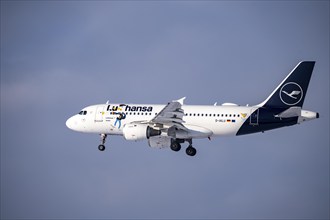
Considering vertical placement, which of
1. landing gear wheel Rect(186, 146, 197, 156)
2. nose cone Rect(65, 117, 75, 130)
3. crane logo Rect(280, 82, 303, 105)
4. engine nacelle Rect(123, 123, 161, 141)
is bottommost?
landing gear wheel Rect(186, 146, 197, 156)

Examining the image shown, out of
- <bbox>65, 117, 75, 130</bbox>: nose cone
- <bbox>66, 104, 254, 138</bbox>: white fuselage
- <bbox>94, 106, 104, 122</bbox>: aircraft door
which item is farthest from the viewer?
<bbox>65, 117, 75, 130</bbox>: nose cone

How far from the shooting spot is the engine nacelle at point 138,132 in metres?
75.4

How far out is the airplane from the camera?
242 ft

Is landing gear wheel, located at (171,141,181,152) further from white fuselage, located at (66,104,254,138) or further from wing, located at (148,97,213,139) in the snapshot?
white fuselage, located at (66,104,254,138)

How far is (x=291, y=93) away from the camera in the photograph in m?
74.2

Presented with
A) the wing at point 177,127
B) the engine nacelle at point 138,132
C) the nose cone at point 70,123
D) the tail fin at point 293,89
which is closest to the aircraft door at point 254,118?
the tail fin at point 293,89

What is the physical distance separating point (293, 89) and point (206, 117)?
33.0 ft

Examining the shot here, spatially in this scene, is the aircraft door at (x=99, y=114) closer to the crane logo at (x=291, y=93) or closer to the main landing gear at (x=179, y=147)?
the main landing gear at (x=179, y=147)

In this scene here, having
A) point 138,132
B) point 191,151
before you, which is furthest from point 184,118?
point 138,132

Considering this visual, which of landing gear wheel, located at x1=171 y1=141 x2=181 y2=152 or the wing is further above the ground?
the wing

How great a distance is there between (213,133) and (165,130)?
543cm

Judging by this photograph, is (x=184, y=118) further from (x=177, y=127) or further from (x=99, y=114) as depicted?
(x=99, y=114)

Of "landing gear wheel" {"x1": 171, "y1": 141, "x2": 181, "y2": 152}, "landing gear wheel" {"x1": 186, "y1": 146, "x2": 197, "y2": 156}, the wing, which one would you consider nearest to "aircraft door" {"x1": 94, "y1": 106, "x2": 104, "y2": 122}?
the wing

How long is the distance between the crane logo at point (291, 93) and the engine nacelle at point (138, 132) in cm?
1442
